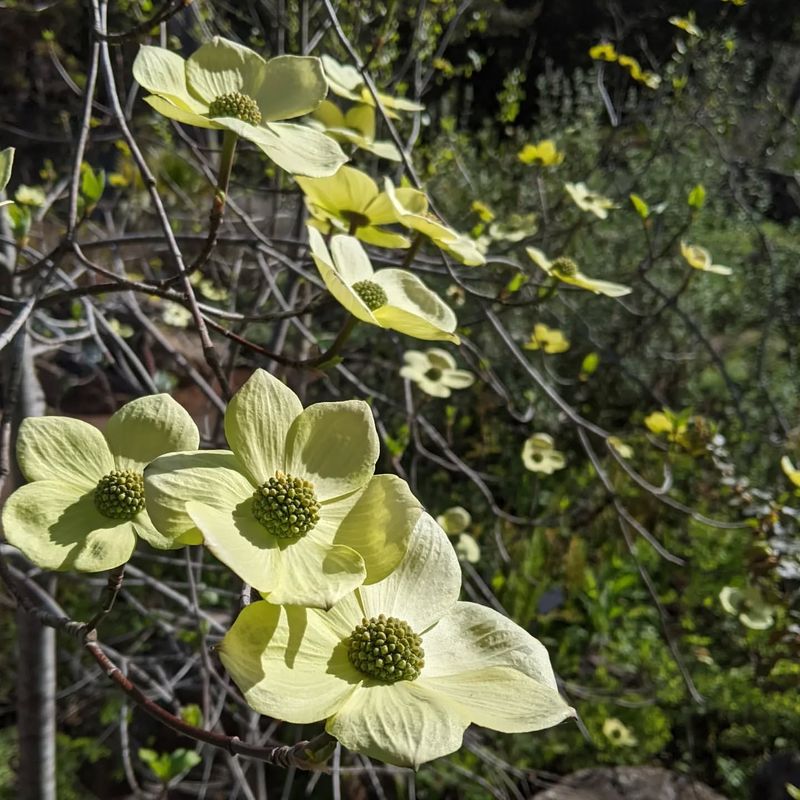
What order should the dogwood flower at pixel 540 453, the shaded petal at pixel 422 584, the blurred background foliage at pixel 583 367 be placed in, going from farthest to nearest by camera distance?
the dogwood flower at pixel 540 453, the blurred background foliage at pixel 583 367, the shaded petal at pixel 422 584

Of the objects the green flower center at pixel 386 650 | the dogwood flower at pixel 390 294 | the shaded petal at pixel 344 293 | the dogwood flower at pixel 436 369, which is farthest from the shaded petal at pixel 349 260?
the dogwood flower at pixel 436 369

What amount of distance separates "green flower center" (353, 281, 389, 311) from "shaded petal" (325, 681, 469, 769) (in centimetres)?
34

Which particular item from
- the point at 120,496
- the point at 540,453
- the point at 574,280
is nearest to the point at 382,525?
the point at 120,496

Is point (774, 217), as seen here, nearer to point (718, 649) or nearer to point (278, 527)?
point (718, 649)

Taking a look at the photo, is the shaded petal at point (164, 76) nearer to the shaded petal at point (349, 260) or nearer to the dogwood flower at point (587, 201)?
the shaded petal at point (349, 260)

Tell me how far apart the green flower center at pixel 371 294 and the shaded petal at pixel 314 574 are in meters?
0.28

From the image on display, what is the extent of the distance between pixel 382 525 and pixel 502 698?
0.11 metres

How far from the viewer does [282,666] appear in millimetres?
358

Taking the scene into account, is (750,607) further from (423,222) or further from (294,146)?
(294,146)

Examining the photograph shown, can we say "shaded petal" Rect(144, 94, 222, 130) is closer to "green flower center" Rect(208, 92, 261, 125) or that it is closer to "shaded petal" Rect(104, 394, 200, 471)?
"green flower center" Rect(208, 92, 261, 125)

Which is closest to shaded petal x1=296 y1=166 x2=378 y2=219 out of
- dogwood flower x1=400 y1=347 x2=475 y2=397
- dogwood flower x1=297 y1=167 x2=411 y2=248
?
dogwood flower x1=297 y1=167 x2=411 y2=248

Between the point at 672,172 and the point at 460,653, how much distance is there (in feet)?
10.4

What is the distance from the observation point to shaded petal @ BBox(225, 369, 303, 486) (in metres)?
0.42

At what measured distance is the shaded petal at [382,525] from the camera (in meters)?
0.37
